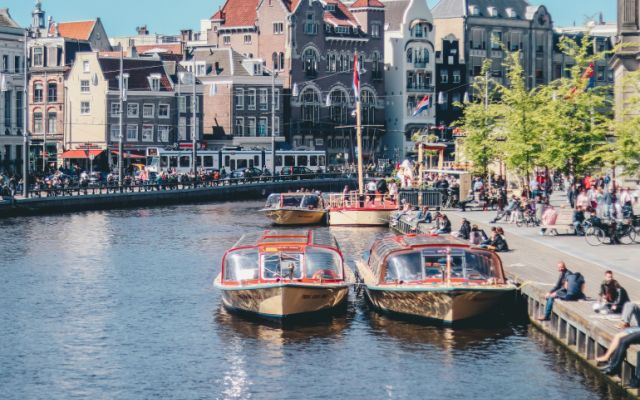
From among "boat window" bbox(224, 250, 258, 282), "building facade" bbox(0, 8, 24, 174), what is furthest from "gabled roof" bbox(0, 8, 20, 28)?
"boat window" bbox(224, 250, 258, 282)

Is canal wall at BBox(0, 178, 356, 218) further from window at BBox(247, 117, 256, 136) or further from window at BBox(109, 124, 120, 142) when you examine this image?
window at BBox(109, 124, 120, 142)

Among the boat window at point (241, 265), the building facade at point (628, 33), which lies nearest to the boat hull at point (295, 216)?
the building facade at point (628, 33)

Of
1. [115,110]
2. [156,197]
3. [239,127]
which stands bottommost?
[156,197]

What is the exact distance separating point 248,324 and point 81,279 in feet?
46.7

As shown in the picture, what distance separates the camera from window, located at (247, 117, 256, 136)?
155000mm

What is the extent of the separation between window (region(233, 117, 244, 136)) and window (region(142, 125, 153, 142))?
12862mm

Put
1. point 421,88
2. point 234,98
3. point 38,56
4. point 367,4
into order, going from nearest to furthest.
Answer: point 38,56
point 234,98
point 367,4
point 421,88

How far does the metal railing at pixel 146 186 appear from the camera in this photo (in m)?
98.3

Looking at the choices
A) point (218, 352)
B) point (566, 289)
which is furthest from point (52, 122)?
point (566, 289)

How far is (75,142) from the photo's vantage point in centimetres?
14225

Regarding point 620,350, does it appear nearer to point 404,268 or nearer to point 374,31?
point 404,268

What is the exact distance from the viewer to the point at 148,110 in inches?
5669

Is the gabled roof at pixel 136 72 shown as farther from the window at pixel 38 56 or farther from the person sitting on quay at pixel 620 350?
the person sitting on quay at pixel 620 350

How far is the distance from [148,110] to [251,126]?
15694 mm
